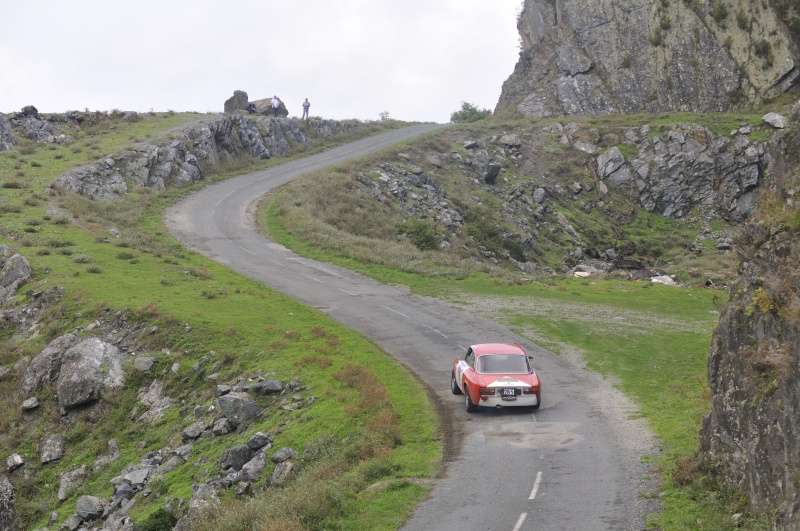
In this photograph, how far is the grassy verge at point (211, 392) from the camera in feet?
56.3

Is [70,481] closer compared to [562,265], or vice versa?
[70,481]

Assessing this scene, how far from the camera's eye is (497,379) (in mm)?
22016

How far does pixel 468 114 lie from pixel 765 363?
355 ft

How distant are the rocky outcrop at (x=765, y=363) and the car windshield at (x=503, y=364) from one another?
7.63 m

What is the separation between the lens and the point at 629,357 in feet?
94.0

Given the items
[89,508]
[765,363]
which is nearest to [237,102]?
[89,508]

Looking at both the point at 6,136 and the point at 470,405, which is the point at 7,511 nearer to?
the point at 470,405

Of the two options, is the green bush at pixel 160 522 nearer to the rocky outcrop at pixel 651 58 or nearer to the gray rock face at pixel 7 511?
the gray rock face at pixel 7 511

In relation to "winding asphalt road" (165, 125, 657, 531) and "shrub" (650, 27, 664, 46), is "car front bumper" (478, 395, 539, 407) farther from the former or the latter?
"shrub" (650, 27, 664, 46)

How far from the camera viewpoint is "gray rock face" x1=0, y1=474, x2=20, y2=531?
2100 centimetres

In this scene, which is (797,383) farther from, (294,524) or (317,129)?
(317,129)

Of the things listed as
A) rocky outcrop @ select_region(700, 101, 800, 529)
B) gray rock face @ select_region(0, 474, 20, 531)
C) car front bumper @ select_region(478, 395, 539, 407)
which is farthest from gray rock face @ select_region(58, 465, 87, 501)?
rocky outcrop @ select_region(700, 101, 800, 529)

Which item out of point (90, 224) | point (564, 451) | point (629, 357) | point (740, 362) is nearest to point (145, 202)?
point (90, 224)

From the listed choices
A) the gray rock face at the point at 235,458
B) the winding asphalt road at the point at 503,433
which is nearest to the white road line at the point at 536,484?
the winding asphalt road at the point at 503,433
